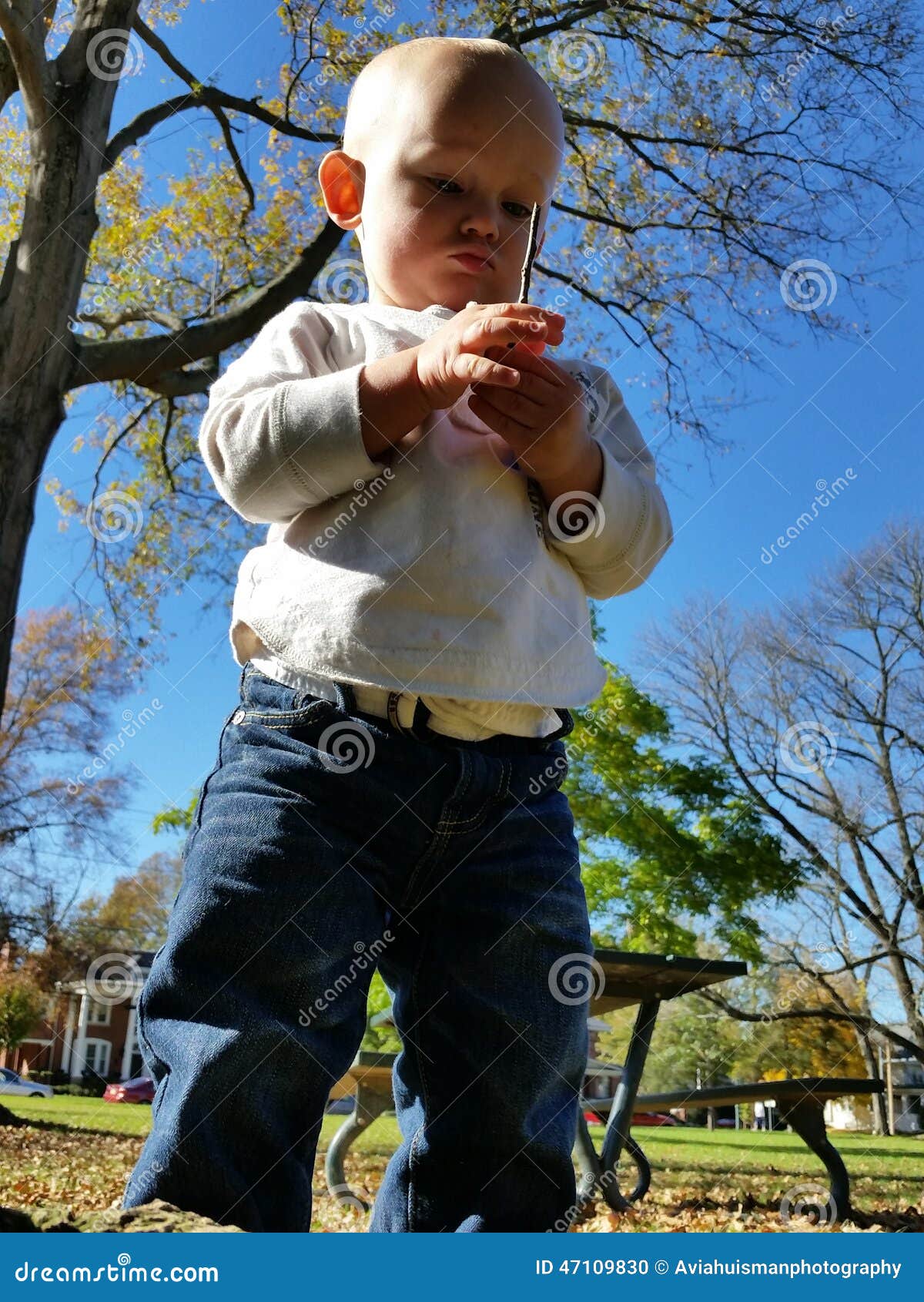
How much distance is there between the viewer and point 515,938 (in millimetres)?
1051

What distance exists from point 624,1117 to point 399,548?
3.28 m

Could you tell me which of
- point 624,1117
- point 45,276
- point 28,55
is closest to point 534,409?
point 624,1117

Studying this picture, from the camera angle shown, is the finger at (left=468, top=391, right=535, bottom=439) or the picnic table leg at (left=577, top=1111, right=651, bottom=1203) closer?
the finger at (left=468, top=391, right=535, bottom=439)

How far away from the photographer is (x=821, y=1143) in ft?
12.2

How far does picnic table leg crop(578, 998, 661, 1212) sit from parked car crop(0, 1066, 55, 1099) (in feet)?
21.1

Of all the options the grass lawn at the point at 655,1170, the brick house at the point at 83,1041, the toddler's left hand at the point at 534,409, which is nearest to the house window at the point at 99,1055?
the brick house at the point at 83,1041

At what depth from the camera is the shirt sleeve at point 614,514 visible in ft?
3.88

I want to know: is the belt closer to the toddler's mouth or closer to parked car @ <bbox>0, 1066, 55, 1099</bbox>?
the toddler's mouth

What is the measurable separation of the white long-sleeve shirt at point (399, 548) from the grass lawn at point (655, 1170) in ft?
4.20

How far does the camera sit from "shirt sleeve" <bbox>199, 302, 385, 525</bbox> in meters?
1.05

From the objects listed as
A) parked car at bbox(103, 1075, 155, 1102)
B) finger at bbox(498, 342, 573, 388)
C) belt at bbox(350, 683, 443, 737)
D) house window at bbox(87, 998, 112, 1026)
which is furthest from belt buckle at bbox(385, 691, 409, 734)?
house window at bbox(87, 998, 112, 1026)
